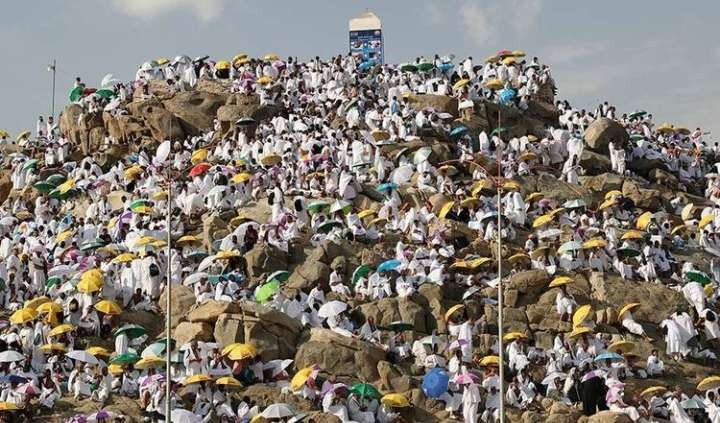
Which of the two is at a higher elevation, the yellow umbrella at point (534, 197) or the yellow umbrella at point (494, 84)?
the yellow umbrella at point (494, 84)

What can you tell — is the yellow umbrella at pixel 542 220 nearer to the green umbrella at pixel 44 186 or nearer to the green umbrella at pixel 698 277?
the green umbrella at pixel 698 277

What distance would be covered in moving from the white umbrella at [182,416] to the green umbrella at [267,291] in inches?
250

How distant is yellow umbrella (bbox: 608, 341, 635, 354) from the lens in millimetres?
28250

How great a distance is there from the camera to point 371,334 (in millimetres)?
29359

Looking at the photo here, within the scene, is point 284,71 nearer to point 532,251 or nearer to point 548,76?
point 548,76

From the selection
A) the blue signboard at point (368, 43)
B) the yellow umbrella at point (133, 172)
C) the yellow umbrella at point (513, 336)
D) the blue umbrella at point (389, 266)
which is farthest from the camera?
A: the blue signboard at point (368, 43)

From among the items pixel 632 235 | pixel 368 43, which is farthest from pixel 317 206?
pixel 368 43

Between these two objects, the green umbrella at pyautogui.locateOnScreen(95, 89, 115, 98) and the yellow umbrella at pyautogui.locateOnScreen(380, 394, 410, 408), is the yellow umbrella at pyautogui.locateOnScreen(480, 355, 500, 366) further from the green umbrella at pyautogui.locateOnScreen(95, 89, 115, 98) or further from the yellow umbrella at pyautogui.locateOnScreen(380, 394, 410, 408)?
the green umbrella at pyautogui.locateOnScreen(95, 89, 115, 98)

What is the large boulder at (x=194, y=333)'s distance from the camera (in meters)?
28.4

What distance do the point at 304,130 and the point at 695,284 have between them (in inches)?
728

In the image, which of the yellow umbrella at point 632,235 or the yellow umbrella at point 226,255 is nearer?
the yellow umbrella at point 226,255

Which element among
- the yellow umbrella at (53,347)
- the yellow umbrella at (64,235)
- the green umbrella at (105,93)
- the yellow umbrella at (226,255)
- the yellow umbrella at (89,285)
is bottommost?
the yellow umbrella at (53,347)

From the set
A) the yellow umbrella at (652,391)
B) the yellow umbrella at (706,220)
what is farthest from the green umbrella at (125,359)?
the yellow umbrella at (706,220)

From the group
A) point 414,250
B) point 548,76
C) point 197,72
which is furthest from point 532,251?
point 197,72
